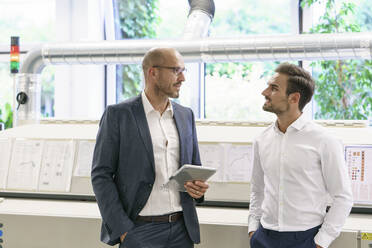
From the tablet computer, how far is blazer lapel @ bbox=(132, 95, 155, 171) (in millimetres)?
131

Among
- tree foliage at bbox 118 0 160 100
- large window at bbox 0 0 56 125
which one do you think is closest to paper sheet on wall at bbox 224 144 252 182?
tree foliage at bbox 118 0 160 100

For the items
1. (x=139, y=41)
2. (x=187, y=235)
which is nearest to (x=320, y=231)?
(x=187, y=235)

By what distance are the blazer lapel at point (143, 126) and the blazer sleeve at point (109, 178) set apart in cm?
9

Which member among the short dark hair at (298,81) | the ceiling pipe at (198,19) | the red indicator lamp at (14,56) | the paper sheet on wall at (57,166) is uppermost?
the ceiling pipe at (198,19)

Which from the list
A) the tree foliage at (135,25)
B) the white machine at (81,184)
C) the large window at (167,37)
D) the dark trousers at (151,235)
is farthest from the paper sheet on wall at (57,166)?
the tree foliage at (135,25)

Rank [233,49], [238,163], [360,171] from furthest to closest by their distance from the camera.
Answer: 1. [233,49]
2. [238,163]
3. [360,171]

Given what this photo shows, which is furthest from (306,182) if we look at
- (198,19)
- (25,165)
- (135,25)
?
(135,25)

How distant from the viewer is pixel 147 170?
202 centimetres

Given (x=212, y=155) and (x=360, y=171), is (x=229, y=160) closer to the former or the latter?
(x=212, y=155)

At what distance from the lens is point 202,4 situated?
429 cm

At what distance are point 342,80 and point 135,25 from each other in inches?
101

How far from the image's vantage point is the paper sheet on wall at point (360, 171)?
8.55 feet

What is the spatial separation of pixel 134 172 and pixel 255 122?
120cm

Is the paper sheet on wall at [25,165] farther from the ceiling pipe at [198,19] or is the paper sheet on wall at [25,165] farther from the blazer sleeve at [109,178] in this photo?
the ceiling pipe at [198,19]
